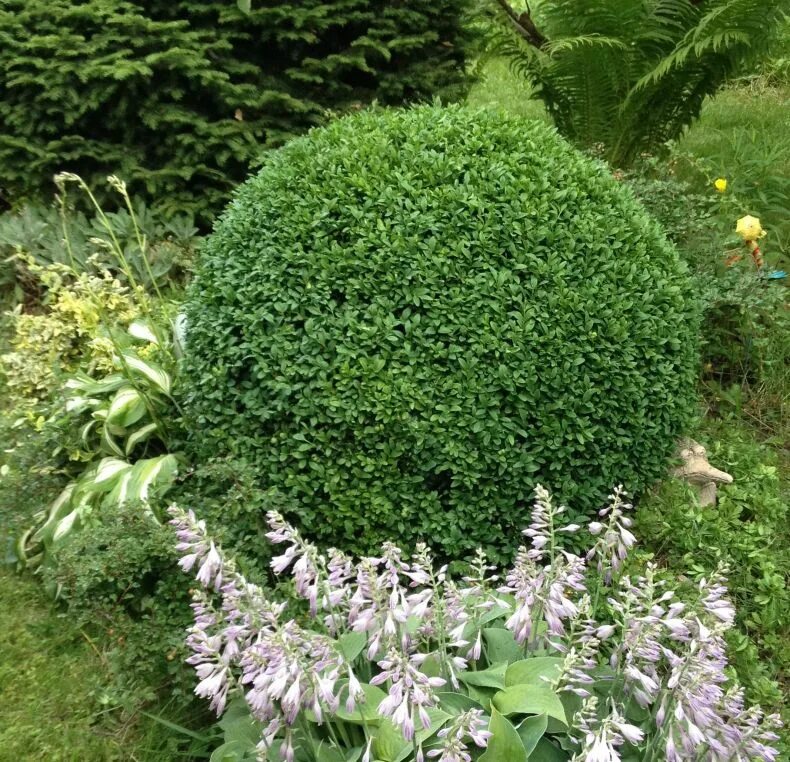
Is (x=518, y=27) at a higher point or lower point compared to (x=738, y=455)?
higher

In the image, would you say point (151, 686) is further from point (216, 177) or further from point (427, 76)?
point (427, 76)

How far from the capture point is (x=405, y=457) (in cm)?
273

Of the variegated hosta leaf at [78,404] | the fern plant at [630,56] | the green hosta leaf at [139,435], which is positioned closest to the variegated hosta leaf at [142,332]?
the variegated hosta leaf at [78,404]

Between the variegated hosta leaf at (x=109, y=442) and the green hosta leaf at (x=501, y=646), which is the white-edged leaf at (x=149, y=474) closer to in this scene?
the variegated hosta leaf at (x=109, y=442)

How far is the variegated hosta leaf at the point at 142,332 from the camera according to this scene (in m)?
3.73

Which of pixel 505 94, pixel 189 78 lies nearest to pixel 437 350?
pixel 189 78

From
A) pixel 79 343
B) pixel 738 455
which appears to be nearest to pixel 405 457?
pixel 738 455

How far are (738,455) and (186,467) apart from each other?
8.00 feet

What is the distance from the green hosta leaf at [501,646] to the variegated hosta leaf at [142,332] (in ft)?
7.61

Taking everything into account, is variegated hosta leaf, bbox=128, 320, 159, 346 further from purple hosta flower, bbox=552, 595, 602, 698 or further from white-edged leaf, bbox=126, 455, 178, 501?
purple hosta flower, bbox=552, 595, 602, 698

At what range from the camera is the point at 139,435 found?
3.27m

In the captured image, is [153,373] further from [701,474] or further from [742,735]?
[742,735]

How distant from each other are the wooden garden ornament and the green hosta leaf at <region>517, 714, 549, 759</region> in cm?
164

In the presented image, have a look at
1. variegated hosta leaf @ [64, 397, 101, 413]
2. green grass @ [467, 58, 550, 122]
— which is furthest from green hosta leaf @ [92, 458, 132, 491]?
green grass @ [467, 58, 550, 122]
